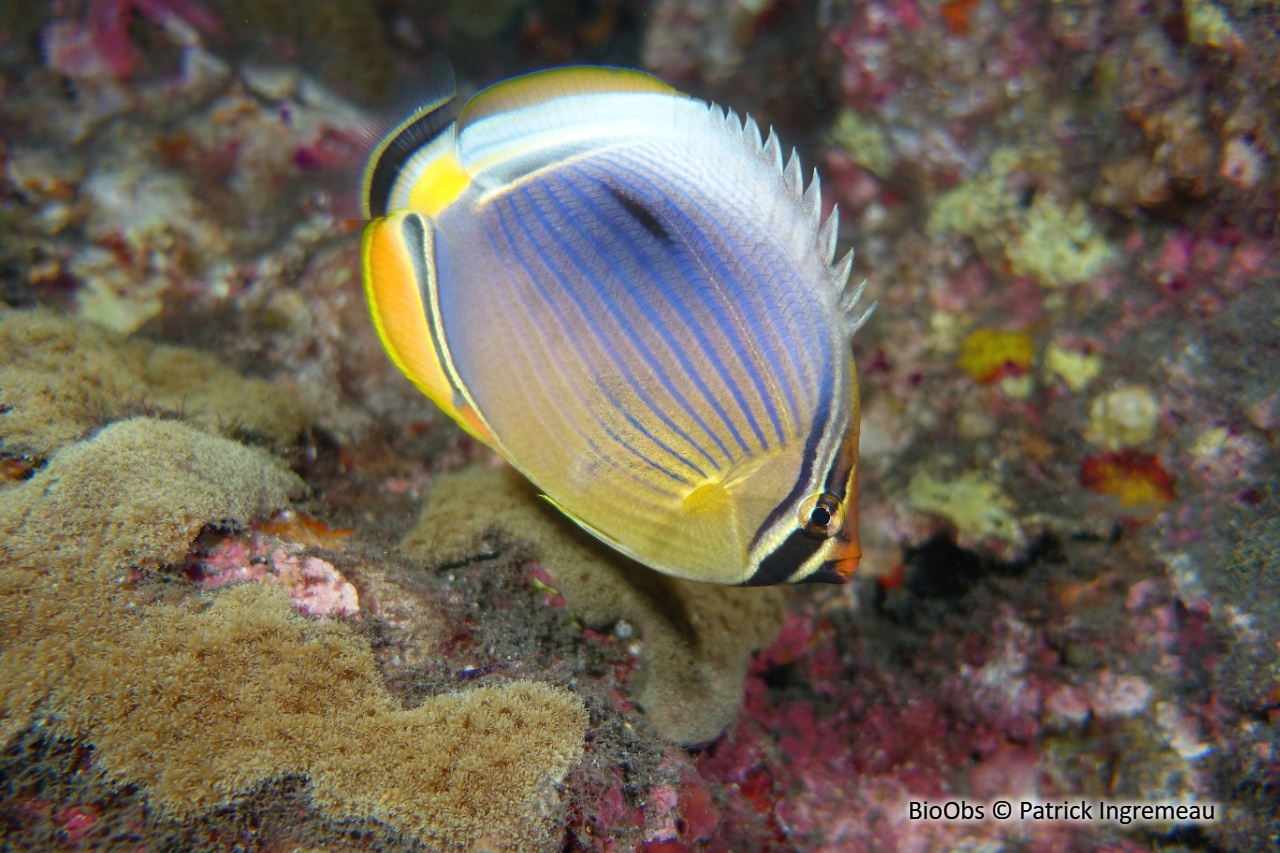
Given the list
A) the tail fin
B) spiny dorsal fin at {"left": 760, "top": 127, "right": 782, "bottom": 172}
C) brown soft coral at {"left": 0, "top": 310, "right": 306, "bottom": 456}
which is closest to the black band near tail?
the tail fin

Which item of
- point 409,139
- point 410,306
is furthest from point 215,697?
point 409,139

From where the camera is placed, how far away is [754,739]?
2.47 metres

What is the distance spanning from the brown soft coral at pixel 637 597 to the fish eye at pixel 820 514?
739 millimetres

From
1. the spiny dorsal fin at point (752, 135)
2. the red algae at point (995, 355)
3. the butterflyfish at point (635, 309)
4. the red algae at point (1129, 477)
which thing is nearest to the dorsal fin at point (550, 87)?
the butterflyfish at point (635, 309)

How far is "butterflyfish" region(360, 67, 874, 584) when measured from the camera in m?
1.64

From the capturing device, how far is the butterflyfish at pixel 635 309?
64.6 inches

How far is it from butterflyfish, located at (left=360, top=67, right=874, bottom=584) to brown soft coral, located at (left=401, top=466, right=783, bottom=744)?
1.34 feet

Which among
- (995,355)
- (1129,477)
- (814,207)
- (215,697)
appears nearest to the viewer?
(215,697)

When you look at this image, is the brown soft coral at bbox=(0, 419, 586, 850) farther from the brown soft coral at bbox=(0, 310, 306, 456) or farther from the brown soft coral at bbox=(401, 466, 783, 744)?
the brown soft coral at bbox=(401, 466, 783, 744)

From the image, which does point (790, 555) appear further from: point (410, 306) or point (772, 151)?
point (410, 306)

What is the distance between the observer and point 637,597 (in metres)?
2.21

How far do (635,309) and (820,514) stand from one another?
0.68m

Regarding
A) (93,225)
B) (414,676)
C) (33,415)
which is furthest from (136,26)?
(414,676)

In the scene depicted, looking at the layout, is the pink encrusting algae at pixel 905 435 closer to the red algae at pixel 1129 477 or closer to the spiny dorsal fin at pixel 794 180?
the red algae at pixel 1129 477
